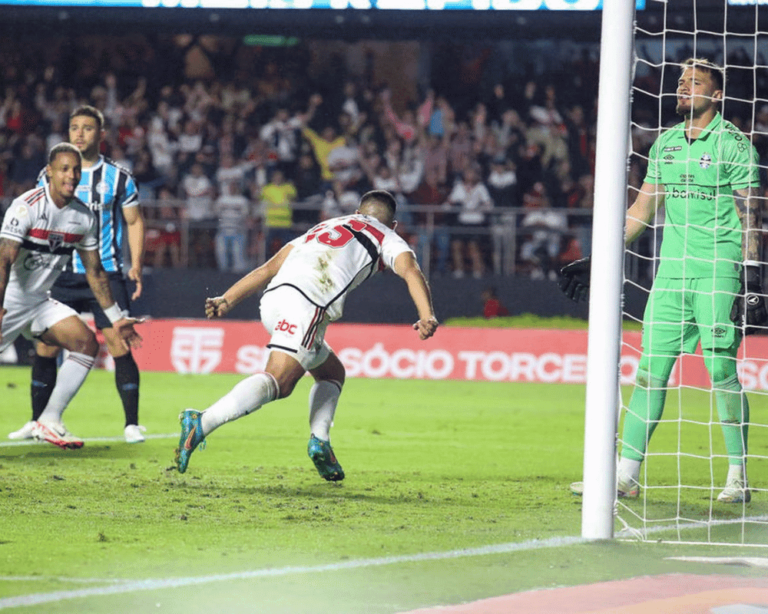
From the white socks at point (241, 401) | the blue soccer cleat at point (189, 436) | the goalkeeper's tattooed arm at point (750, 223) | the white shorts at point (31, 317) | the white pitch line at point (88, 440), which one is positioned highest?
the goalkeeper's tattooed arm at point (750, 223)

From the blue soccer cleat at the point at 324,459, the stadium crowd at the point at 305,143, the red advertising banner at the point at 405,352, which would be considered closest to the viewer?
the blue soccer cleat at the point at 324,459

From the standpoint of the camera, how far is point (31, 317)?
327 inches

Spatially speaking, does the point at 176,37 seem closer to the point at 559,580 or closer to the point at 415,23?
the point at 415,23

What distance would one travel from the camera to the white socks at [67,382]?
8508 mm

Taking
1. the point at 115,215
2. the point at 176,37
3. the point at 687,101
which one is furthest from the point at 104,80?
the point at 687,101

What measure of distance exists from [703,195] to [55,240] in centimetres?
396

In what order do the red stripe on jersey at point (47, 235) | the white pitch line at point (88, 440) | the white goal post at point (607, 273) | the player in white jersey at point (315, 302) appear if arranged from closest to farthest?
1. the white goal post at point (607, 273)
2. the player in white jersey at point (315, 302)
3. the red stripe on jersey at point (47, 235)
4. the white pitch line at point (88, 440)

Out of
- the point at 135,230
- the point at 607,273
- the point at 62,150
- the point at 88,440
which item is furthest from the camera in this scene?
the point at 135,230

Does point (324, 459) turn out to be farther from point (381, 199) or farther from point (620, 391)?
point (620, 391)

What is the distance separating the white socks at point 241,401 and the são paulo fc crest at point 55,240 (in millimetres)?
2285

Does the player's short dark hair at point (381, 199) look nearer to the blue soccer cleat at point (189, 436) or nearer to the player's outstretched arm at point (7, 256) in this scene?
the blue soccer cleat at point (189, 436)

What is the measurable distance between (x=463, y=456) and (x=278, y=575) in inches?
170

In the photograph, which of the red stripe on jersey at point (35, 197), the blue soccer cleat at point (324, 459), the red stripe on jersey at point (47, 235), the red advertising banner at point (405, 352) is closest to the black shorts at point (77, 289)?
the red stripe on jersey at point (47, 235)

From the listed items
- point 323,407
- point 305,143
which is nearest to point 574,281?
point 323,407
